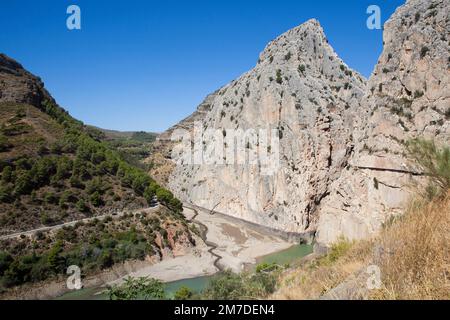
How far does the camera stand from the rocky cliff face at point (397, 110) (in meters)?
30.6

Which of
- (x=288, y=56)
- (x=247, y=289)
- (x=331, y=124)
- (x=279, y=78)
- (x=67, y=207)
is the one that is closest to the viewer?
(x=247, y=289)

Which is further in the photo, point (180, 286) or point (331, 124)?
point (331, 124)

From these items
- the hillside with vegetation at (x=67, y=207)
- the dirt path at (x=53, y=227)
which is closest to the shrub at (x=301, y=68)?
the hillside with vegetation at (x=67, y=207)

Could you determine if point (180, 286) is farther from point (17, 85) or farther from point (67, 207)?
point (17, 85)

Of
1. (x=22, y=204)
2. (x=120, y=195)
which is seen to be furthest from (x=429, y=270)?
(x=120, y=195)

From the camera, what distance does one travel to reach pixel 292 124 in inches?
2206

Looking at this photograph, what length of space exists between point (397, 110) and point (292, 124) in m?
23.5

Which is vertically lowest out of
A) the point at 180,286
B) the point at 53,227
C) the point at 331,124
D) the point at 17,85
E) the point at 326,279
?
the point at 180,286

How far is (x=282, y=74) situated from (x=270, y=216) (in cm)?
2452

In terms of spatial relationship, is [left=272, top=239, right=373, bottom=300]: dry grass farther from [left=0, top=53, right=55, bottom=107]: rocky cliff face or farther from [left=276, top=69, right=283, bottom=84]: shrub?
[left=0, top=53, right=55, bottom=107]: rocky cliff face

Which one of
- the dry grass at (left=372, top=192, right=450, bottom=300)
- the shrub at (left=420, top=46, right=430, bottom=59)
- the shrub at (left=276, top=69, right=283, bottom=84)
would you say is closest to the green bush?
the dry grass at (left=372, top=192, right=450, bottom=300)

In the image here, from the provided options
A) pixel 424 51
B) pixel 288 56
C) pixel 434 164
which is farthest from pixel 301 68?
pixel 434 164

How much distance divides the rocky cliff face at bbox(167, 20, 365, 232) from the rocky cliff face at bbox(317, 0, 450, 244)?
13.0 meters

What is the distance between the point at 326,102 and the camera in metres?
54.8
